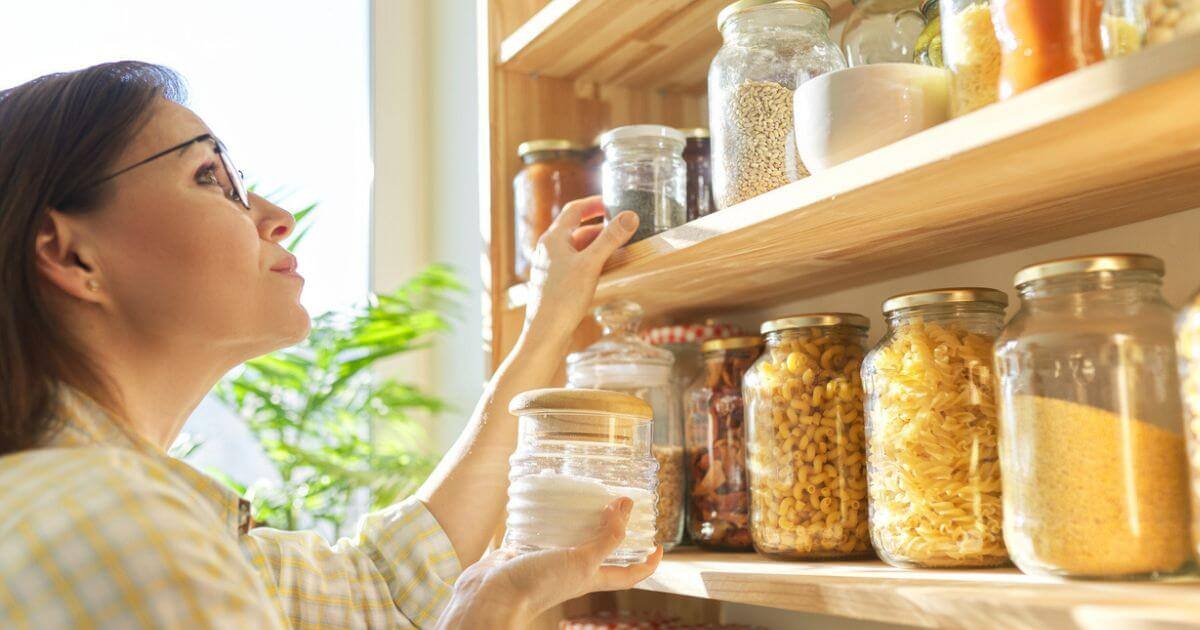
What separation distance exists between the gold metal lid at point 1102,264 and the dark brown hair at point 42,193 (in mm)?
756

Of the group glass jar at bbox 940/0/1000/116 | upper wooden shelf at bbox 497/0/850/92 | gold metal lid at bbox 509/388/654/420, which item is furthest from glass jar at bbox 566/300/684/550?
glass jar at bbox 940/0/1000/116

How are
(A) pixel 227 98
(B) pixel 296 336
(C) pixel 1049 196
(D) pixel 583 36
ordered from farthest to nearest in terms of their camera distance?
(A) pixel 227 98, (D) pixel 583 36, (B) pixel 296 336, (C) pixel 1049 196

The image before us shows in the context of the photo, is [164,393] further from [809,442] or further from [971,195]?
[971,195]

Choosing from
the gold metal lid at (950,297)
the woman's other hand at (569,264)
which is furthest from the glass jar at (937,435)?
the woman's other hand at (569,264)

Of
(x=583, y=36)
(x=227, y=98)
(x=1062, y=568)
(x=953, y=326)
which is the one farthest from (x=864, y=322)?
(x=227, y=98)

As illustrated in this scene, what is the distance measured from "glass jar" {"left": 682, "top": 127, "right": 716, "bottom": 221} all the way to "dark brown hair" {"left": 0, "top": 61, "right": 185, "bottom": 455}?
577 millimetres

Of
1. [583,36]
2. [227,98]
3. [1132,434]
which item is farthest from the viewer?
[227,98]

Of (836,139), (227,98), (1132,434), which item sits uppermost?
(227,98)

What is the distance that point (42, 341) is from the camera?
0.85 m

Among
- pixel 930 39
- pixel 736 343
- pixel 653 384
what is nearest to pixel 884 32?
pixel 930 39

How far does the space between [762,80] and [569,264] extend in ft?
0.98

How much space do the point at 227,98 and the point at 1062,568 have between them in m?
1.81

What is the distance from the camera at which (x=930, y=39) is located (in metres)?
0.92

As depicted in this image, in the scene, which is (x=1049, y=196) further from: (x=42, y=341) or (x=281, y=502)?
(x=281, y=502)
